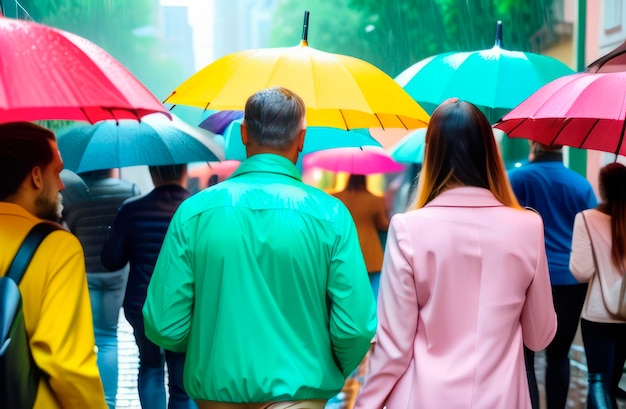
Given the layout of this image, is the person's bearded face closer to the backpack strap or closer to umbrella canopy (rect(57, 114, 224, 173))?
the backpack strap

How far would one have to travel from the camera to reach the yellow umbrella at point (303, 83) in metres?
4.07

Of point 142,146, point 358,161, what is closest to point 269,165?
point 142,146

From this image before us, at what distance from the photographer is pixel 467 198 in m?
3.27

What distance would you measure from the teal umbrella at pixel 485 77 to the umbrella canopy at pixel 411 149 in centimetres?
193

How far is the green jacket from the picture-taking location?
3.13 m

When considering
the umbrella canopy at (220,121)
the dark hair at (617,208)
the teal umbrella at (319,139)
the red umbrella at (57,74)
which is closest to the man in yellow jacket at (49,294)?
the red umbrella at (57,74)

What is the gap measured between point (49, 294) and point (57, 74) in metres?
0.65

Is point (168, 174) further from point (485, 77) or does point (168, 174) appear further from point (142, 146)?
point (485, 77)

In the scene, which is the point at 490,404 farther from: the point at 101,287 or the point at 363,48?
the point at 363,48

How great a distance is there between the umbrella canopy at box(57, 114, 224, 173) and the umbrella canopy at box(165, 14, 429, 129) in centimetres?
69

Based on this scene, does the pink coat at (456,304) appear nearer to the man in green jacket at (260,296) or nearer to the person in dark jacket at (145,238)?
the man in green jacket at (260,296)

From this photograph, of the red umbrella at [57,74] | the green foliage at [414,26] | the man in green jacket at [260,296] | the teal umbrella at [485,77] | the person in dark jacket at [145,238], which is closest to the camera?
the red umbrella at [57,74]

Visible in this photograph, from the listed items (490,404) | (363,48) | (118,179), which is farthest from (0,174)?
(363,48)

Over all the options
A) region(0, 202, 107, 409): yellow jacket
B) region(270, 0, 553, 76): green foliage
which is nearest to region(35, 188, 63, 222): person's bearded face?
region(0, 202, 107, 409): yellow jacket
